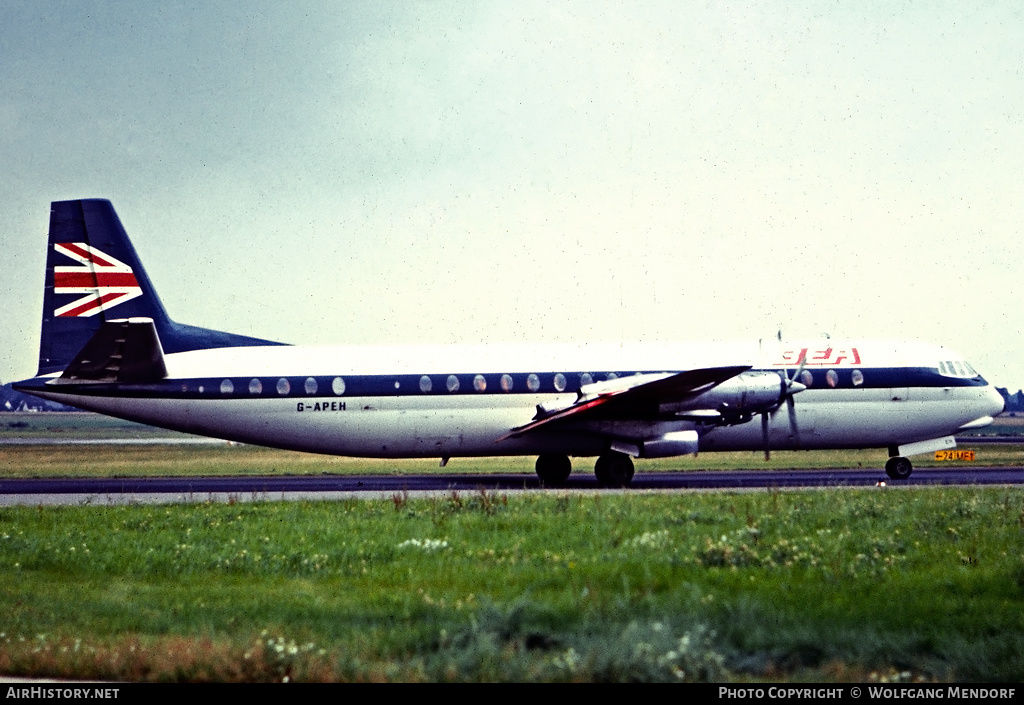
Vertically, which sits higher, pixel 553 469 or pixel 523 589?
pixel 553 469

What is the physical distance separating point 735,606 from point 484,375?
2081 centimetres

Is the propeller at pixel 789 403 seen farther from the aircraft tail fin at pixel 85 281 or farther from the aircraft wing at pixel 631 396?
the aircraft tail fin at pixel 85 281

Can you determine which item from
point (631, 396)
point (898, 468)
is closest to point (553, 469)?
point (631, 396)

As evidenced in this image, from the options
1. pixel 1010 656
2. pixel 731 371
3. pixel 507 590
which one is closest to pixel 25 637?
pixel 507 590

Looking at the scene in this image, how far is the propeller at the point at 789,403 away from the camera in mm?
30188

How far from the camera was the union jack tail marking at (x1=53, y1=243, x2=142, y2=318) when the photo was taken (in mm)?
30688

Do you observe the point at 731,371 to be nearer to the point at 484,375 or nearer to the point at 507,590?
the point at 484,375

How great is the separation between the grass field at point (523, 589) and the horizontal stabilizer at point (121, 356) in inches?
239

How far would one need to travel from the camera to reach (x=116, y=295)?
102 ft

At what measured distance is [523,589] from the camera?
1302 cm

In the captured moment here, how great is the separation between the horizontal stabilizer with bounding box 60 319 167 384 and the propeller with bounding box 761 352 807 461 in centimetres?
1828

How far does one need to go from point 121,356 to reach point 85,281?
3542 millimetres

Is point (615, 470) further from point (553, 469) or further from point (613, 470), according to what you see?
point (553, 469)

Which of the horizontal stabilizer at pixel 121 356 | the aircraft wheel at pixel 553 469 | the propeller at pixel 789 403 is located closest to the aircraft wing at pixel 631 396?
the propeller at pixel 789 403
